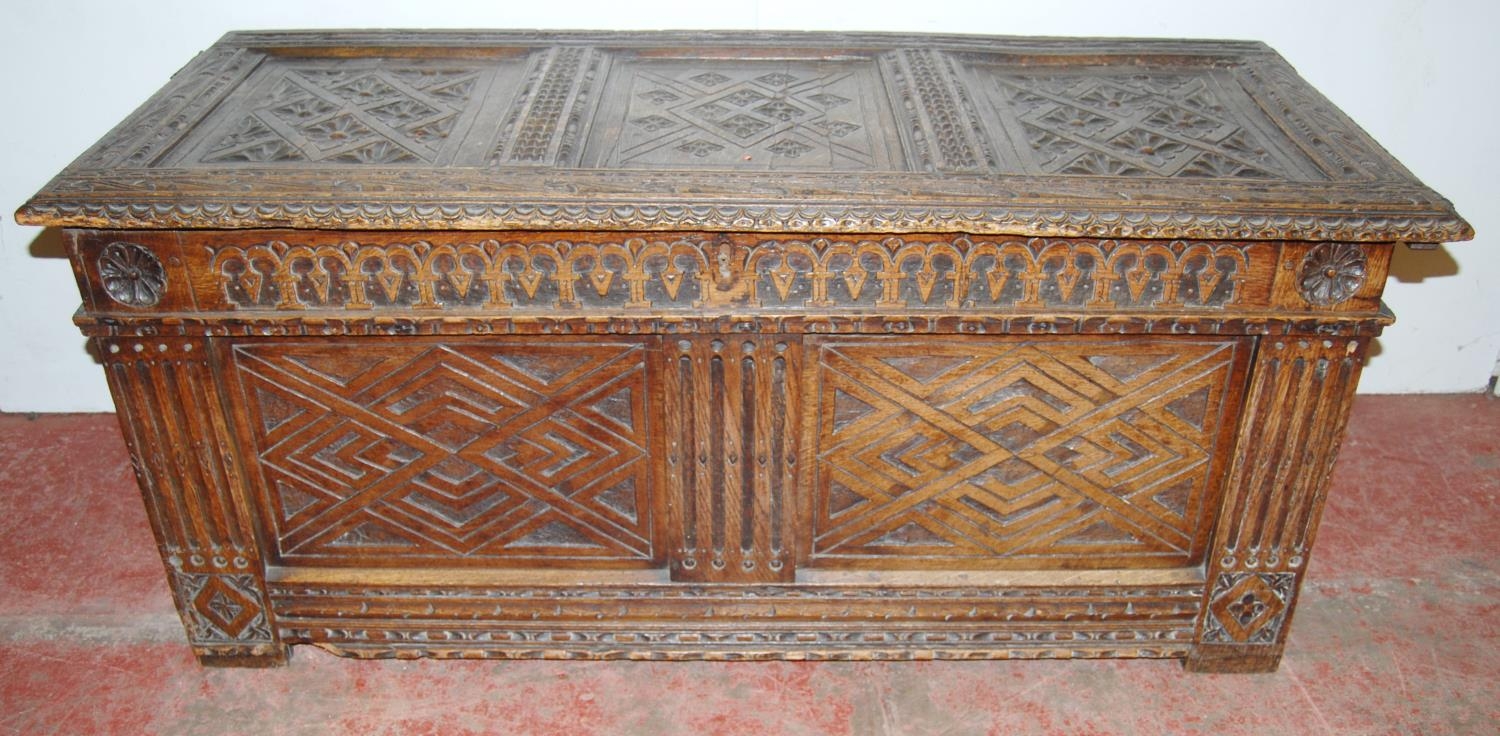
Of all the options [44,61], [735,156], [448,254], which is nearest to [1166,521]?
[735,156]

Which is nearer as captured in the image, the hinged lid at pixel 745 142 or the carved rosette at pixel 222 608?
the hinged lid at pixel 745 142

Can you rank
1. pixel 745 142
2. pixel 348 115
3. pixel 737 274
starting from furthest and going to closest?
1. pixel 348 115
2. pixel 745 142
3. pixel 737 274

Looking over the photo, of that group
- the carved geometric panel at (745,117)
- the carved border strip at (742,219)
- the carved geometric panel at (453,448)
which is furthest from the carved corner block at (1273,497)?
the carved geometric panel at (453,448)

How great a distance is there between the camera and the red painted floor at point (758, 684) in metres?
2.26

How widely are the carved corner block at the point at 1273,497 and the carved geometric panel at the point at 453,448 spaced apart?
1.07 meters

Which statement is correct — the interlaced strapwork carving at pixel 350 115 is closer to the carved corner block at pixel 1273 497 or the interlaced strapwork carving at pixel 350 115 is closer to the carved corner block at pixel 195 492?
the carved corner block at pixel 195 492

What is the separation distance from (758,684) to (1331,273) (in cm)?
127

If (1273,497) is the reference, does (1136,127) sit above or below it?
above

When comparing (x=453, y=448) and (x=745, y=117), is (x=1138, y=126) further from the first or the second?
(x=453, y=448)

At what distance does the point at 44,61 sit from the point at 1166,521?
2.68m

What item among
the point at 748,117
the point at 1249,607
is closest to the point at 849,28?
the point at 748,117

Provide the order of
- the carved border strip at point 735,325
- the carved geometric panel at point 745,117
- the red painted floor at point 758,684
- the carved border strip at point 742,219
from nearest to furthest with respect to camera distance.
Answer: the carved border strip at point 742,219
the carved border strip at point 735,325
the carved geometric panel at point 745,117
the red painted floor at point 758,684

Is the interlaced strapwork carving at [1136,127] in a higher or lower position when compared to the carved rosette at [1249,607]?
higher

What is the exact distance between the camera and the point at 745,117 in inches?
90.3
